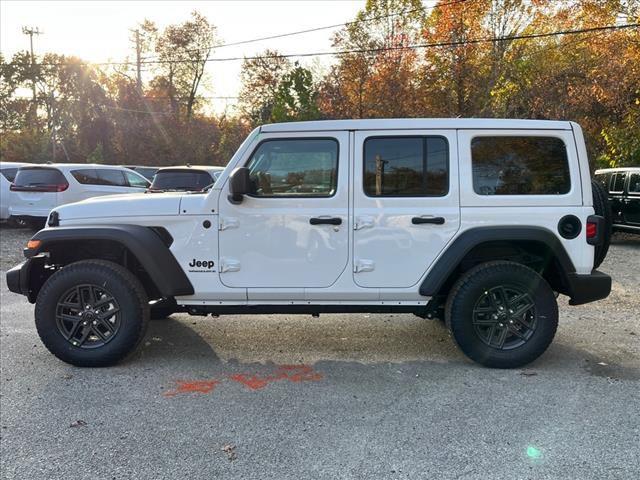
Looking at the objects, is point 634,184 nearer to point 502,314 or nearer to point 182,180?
point 502,314

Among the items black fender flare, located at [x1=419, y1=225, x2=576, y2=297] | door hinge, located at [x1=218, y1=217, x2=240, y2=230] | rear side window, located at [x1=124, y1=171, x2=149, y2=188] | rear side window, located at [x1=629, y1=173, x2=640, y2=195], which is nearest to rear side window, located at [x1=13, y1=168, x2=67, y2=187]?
rear side window, located at [x1=124, y1=171, x2=149, y2=188]

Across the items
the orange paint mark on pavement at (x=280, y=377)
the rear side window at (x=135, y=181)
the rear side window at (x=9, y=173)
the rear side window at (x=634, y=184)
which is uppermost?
the rear side window at (x=9, y=173)

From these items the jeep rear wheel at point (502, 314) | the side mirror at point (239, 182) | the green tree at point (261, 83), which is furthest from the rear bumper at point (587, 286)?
the green tree at point (261, 83)

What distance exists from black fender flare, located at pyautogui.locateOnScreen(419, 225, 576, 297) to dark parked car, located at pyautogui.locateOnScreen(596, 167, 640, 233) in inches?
296

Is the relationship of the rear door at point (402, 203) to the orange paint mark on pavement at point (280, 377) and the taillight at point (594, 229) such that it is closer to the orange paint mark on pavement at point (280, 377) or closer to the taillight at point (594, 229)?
the orange paint mark on pavement at point (280, 377)

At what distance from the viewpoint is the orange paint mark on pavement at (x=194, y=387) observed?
12.6 ft

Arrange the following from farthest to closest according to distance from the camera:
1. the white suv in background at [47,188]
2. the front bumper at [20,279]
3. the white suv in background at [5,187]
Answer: the white suv in background at [5,187] → the white suv in background at [47,188] → the front bumper at [20,279]

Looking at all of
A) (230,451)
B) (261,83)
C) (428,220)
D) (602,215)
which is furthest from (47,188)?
(261,83)

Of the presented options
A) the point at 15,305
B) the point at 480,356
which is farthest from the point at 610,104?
the point at 15,305

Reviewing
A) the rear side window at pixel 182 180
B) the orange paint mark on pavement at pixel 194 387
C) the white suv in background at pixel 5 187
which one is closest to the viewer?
the orange paint mark on pavement at pixel 194 387

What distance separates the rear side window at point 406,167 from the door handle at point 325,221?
0.33 metres

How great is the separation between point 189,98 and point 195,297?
40.3m

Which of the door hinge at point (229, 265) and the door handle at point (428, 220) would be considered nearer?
the door handle at point (428, 220)

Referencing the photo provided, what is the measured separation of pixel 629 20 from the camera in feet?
42.9
